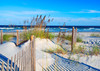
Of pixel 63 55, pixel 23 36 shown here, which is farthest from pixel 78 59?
pixel 23 36

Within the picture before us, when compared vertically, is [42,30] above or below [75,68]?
above

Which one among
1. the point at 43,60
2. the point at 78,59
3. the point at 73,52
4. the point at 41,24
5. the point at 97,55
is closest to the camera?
the point at 43,60

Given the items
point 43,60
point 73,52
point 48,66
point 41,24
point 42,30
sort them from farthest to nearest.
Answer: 1. point 42,30
2. point 41,24
3. point 73,52
4. point 43,60
5. point 48,66

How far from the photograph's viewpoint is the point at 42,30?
7.25 meters

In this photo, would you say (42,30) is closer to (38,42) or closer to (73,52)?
(38,42)

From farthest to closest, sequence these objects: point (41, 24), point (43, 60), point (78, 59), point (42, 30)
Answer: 1. point (42, 30)
2. point (41, 24)
3. point (78, 59)
4. point (43, 60)

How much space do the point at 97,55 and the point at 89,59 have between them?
0.54 metres

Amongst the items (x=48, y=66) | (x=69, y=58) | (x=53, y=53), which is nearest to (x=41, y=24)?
(x=53, y=53)

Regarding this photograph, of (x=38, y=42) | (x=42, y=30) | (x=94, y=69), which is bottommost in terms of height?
(x=94, y=69)

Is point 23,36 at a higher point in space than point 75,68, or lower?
higher

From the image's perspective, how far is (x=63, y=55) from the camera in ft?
15.9

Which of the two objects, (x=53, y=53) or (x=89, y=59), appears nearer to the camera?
(x=89, y=59)

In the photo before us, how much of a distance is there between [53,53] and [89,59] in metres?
1.40

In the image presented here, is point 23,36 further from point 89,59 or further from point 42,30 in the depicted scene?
point 89,59
